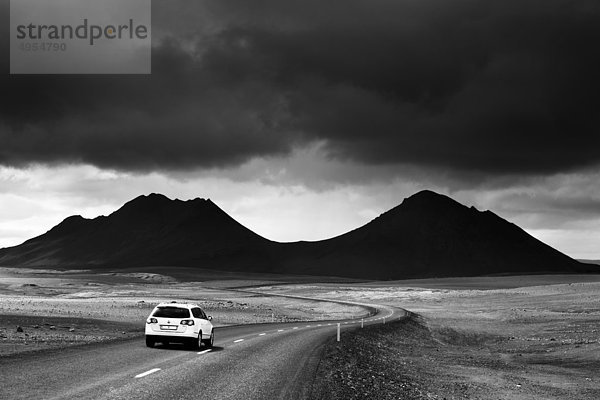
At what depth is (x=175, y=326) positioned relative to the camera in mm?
29547

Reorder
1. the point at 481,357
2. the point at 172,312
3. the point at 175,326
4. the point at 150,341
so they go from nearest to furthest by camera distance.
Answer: the point at 175,326, the point at 172,312, the point at 150,341, the point at 481,357

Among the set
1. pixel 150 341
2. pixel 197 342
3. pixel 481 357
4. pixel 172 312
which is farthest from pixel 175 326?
pixel 481 357

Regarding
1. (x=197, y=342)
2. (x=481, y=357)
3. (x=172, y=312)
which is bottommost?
(x=481, y=357)

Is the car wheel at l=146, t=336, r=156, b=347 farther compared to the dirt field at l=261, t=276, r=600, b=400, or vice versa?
the car wheel at l=146, t=336, r=156, b=347

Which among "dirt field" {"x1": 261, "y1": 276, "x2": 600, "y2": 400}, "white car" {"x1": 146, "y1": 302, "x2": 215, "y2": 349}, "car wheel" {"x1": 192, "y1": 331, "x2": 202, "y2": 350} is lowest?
"dirt field" {"x1": 261, "y1": 276, "x2": 600, "y2": 400}

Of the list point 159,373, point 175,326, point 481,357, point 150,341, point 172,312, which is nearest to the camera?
point 159,373

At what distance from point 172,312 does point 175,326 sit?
0.71 meters

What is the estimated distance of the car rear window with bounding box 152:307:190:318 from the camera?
29.9 meters

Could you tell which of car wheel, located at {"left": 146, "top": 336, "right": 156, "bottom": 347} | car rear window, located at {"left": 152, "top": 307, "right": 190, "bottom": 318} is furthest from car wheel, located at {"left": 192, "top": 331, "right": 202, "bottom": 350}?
car wheel, located at {"left": 146, "top": 336, "right": 156, "bottom": 347}

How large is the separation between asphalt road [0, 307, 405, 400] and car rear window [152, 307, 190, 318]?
1.46 m

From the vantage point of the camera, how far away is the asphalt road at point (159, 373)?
1719cm

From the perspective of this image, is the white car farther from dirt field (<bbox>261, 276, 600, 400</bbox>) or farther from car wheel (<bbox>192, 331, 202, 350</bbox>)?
dirt field (<bbox>261, 276, 600, 400</bbox>)

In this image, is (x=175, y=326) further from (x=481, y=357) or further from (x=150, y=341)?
(x=481, y=357)

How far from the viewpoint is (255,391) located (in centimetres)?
1836
